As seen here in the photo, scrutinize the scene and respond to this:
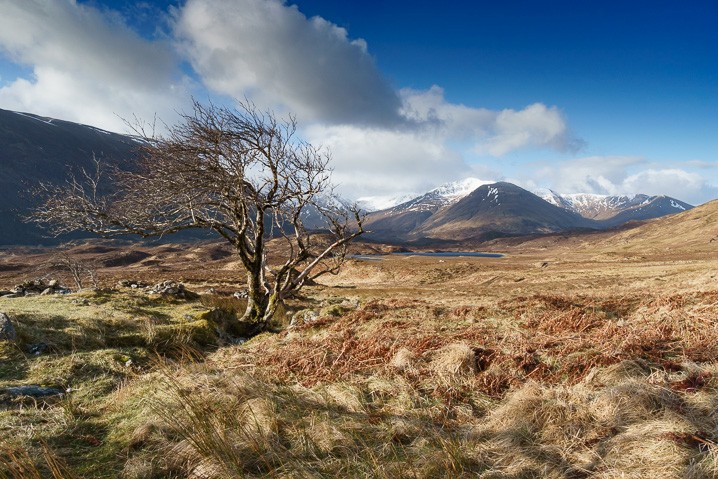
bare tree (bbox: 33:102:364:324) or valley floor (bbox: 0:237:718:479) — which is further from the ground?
bare tree (bbox: 33:102:364:324)

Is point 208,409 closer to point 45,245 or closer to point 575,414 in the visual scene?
point 575,414

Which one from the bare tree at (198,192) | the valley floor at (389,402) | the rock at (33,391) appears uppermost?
the bare tree at (198,192)

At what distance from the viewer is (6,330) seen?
7836 millimetres

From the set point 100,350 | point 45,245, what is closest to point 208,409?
point 100,350

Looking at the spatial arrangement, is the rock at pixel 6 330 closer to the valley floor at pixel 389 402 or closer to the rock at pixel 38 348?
the valley floor at pixel 389 402

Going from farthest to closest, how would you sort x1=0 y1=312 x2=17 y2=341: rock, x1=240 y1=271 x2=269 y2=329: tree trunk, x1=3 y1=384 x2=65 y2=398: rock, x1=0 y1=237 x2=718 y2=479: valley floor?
x1=240 y1=271 x2=269 y2=329: tree trunk → x1=0 y1=312 x2=17 y2=341: rock → x1=3 y1=384 x2=65 y2=398: rock → x1=0 y1=237 x2=718 y2=479: valley floor

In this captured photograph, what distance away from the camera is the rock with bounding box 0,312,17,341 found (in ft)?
25.3

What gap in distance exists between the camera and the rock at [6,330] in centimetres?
770

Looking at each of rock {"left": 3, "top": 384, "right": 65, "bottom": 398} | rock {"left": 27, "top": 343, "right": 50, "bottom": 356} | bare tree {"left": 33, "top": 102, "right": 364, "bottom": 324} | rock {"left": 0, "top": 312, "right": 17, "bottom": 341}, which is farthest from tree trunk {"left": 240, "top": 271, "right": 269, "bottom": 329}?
rock {"left": 3, "top": 384, "right": 65, "bottom": 398}

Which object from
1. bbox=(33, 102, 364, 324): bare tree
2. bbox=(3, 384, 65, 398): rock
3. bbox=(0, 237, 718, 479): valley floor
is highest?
bbox=(33, 102, 364, 324): bare tree

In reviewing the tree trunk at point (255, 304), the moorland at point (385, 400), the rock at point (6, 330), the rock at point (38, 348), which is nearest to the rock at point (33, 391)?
the moorland at point (385, 400)

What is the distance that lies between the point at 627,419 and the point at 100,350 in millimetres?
10127

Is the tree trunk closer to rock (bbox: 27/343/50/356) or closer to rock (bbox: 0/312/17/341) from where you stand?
rock (bbox: 27/343/50/356)

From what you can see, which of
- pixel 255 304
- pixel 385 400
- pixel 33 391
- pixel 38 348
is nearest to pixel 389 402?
pixel 385 400
